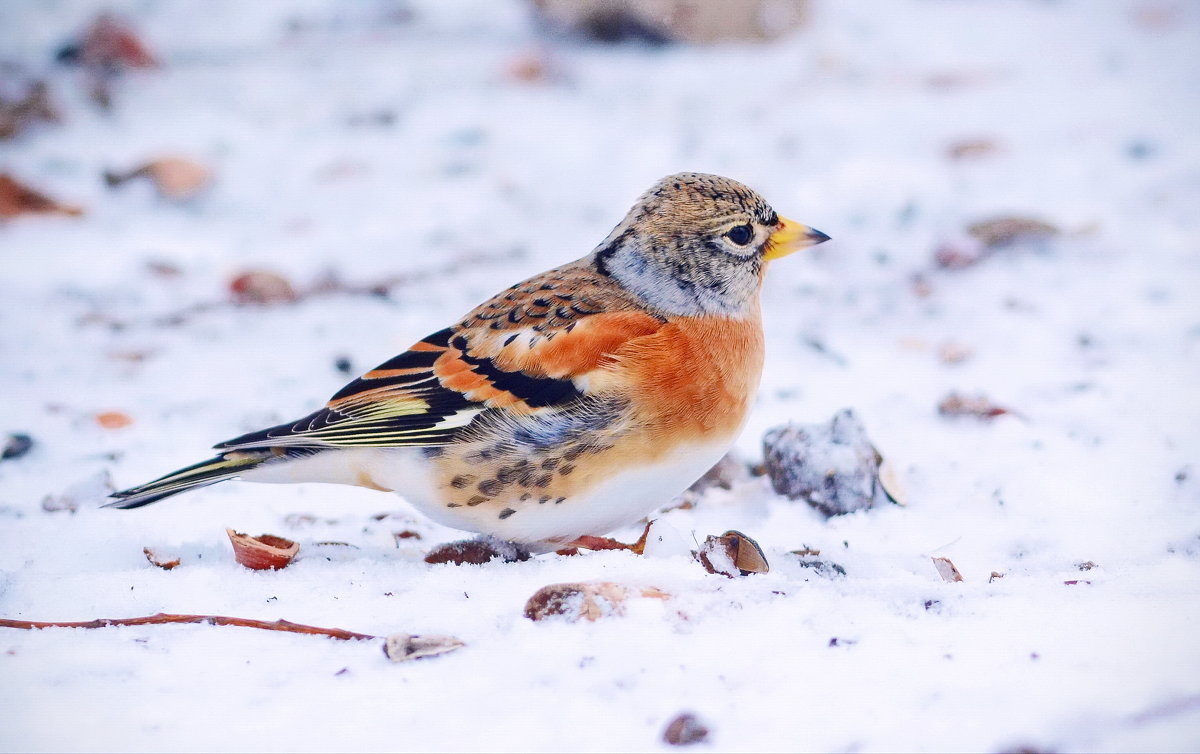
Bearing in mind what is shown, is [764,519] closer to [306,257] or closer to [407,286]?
[407,286]

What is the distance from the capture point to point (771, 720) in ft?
5.80

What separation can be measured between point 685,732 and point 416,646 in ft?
1.73

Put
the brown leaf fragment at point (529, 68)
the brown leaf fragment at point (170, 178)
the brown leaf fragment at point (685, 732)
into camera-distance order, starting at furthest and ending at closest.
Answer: the brown leaf fragment at point (529, 68)
the brown leaf fragment at point (170, 178)
the brown leaf fragment at point (685, 732)

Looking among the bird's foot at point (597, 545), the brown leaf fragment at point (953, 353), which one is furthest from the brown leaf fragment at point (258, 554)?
the brown leaf fragment at point (953, 353)

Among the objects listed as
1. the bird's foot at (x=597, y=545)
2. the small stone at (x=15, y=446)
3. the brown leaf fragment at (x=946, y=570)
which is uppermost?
the brown leaf fragment at (x=946, y=570)

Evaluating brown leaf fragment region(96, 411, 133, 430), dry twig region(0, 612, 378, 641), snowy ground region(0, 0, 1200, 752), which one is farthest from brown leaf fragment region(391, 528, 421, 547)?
brown leaf fragment region(96, 411, 133, 430)

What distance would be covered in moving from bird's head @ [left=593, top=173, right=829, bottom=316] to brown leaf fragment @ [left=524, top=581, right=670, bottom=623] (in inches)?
31.8

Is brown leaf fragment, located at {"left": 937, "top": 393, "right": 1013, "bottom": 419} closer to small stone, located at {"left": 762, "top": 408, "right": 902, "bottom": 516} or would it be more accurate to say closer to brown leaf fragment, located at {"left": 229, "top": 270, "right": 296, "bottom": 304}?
small stone, located at {"left": 762, "top": 408, "right": 902, "bottom": 516}

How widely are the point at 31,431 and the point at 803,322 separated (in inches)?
99.6

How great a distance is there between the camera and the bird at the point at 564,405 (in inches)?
92.0

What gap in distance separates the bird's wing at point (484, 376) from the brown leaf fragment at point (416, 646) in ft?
1.76

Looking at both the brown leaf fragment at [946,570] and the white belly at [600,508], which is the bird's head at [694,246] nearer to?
the white belly at [600,508]

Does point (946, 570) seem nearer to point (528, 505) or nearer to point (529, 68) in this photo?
point (528, 505)

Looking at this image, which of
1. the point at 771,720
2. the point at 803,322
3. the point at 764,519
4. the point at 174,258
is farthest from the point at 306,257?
the point at 771,720
